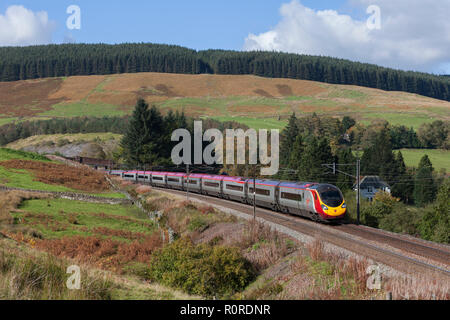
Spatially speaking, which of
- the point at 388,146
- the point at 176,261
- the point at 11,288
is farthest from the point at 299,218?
the point at 388,146

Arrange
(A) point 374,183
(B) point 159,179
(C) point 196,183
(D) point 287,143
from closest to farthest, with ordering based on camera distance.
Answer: (C) point 196,183
(B) point 159,179
(A) point 374,183
(D) point 287,143

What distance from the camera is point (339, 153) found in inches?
4284

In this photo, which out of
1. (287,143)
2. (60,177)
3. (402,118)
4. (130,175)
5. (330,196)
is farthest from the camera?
(402,118)

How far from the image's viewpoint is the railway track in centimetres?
1936

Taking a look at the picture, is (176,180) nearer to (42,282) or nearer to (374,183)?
(374,183)

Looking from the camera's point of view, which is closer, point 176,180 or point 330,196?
point 330,196

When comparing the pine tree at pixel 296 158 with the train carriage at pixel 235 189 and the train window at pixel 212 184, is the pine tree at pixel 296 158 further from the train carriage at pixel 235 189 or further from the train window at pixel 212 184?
the train carriage at pixel 235 189

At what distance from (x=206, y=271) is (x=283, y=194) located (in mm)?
19550

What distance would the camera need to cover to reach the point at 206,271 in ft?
63.6

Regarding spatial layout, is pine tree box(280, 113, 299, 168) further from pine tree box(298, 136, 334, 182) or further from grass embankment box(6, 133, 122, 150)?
grass embankment box(6, 133, 122, 150)

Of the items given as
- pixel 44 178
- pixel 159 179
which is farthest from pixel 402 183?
pixel 44 178

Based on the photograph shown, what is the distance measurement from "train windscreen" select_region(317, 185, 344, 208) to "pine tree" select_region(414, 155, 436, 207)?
6895cm

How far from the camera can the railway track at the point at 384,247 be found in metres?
19.4
